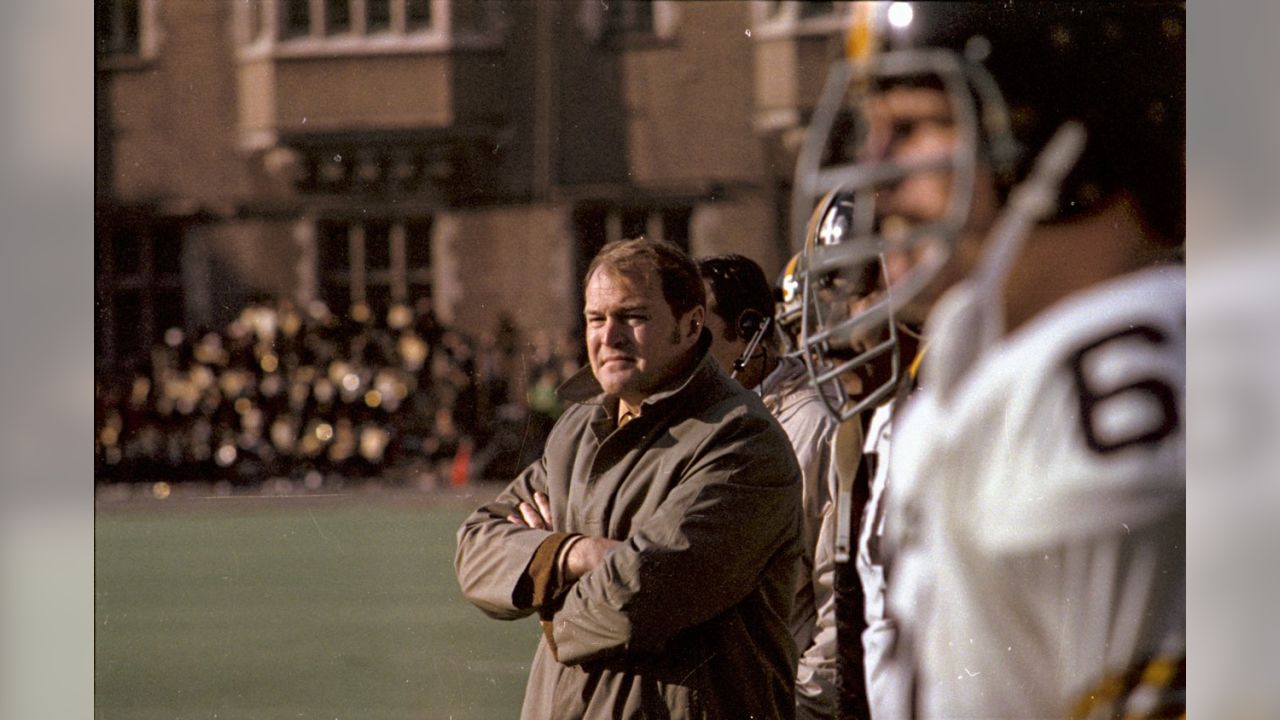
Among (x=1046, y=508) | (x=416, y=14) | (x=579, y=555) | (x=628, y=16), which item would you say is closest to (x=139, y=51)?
(x=416, y=14)

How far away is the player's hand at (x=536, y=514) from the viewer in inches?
102

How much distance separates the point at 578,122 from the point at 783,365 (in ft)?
2.03

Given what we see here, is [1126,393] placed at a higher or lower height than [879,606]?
higher

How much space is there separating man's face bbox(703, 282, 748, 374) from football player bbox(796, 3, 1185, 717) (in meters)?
0.21

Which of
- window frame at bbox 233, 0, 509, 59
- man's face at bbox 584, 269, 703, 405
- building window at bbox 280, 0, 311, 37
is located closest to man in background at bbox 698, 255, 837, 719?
man's face at bbox 584, 269, 703, 405

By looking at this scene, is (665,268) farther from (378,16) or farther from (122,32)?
(122,32)

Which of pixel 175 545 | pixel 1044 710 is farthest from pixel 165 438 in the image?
pixel 1044 710

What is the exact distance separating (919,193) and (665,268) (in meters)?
0.79

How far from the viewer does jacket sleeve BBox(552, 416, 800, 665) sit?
2.35m

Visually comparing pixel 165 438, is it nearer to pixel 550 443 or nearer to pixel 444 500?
pixel 444 500

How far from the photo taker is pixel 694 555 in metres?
2.35

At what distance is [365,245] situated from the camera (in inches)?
122

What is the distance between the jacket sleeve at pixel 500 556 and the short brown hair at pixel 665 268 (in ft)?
1.23

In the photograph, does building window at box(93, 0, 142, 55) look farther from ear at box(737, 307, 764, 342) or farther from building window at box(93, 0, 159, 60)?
ear at box(737, 307, 764, 342)
